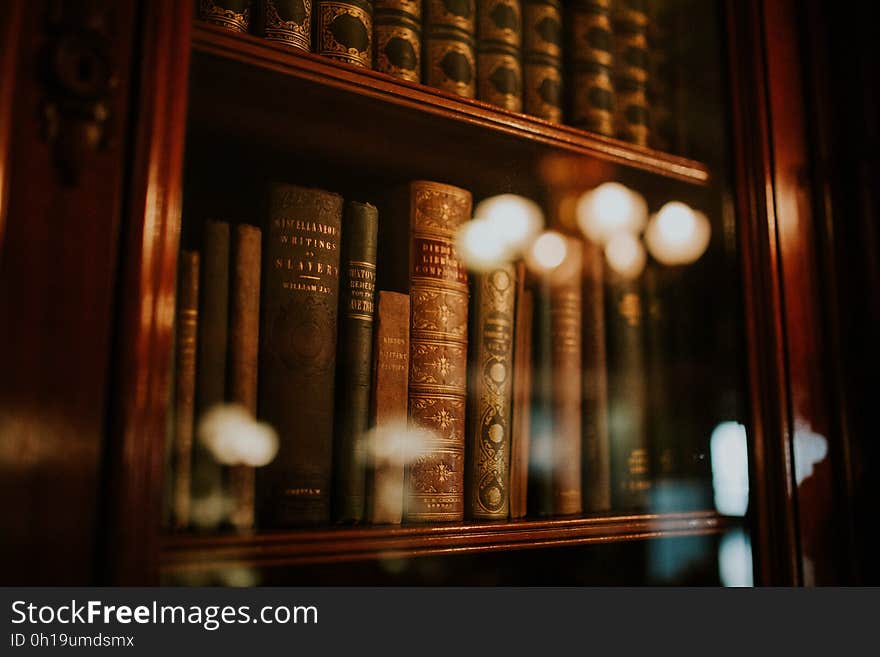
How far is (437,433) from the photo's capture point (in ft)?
2.22

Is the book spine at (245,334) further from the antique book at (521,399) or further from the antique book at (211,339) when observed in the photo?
the antique book at (521,399)

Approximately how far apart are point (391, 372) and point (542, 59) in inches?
15.1

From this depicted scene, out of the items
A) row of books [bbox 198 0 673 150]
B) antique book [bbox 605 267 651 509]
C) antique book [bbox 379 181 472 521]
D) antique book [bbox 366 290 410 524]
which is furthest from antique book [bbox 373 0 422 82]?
antique book [bbox 605 267 651 509]

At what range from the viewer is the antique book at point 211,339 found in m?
0.53

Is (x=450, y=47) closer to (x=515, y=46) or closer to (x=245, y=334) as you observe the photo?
(x=515, y=46)

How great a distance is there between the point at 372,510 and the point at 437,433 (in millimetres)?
93

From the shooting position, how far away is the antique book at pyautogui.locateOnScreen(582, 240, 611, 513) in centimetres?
78

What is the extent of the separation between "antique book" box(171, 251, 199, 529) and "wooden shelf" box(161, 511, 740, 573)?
0.03 m

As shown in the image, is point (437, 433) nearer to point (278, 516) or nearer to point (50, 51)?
point (278, 516)

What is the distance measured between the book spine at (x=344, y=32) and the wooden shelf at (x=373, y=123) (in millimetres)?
31

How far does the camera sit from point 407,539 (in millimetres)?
616

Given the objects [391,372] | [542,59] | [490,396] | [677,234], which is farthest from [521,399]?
[542,59]

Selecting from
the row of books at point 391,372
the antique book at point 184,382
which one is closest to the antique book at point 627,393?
the row of books at point 391,372
